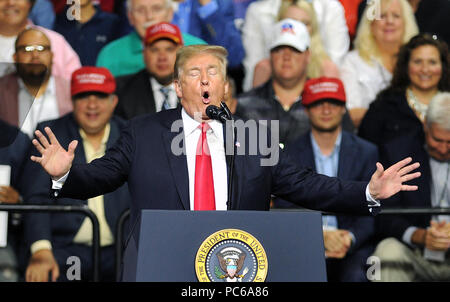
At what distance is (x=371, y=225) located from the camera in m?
5.26

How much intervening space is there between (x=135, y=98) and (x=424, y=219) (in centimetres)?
202

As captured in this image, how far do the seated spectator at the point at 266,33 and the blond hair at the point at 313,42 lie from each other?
8 cm

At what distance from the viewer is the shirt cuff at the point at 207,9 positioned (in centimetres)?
627

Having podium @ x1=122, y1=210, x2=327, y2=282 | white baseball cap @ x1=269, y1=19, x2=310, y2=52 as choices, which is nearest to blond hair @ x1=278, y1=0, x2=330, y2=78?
white baseball cap @ x1=269, y1=19, x2=310, y2=52

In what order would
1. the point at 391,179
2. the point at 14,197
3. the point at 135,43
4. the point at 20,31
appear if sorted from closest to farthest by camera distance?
1. the point at 391,179
2. the point at 14,197
3. the point at 20,31
4. the point at 135,43

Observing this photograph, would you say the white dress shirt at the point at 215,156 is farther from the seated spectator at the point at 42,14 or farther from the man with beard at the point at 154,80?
the seated spectator at the point at 42,14

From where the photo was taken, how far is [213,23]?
627cm

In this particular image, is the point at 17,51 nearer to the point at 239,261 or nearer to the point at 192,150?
the point at 192,150

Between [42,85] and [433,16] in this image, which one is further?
[433,16]

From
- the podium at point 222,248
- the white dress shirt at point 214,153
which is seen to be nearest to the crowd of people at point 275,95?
the white dress shirt at point 214,153

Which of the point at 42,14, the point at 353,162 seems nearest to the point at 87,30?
the point at 42,14

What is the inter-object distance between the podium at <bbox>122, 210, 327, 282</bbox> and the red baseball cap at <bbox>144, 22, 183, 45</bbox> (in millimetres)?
3029

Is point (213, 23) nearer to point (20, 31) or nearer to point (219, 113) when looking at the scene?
point (20, 31)

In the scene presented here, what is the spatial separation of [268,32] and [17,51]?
183cm
